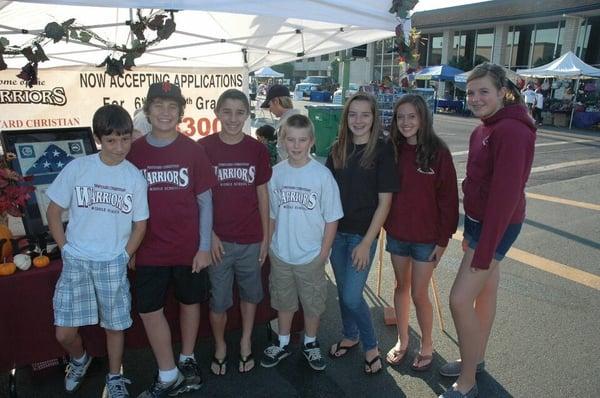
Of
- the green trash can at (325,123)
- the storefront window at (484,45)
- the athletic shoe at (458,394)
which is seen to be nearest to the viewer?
the athletic shoe at (458,394)

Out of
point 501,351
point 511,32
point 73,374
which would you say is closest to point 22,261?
point 73,374

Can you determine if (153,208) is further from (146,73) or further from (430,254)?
(146,73)

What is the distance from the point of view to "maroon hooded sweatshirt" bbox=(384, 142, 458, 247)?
2.52m

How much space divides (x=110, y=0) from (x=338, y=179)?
155cm

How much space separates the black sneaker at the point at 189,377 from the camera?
2574mm

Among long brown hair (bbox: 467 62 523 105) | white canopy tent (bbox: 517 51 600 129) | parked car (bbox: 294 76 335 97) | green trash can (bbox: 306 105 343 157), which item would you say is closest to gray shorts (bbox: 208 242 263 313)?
long brown hair (bbox: 467 62 523 105)

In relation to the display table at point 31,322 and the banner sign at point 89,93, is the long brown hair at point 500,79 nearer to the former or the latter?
the display table at point 31,322

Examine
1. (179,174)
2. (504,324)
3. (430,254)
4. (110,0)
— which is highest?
(110,0)

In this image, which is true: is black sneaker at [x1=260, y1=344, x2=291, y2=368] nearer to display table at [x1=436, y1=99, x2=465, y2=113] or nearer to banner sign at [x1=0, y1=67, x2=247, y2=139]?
banner sign at [x1=0, y1=67, x2=247, y2=139]

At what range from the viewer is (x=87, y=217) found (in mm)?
2213

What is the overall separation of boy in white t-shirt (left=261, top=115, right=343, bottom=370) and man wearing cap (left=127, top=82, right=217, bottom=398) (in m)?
0.44

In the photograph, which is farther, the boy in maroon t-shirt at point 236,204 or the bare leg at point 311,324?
the bare leg at point 311,324

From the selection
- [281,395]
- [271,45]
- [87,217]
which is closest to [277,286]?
[281,395]

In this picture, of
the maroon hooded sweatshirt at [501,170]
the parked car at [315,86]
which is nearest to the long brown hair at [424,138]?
the maroon hooded sweatshirt at [501,170]
